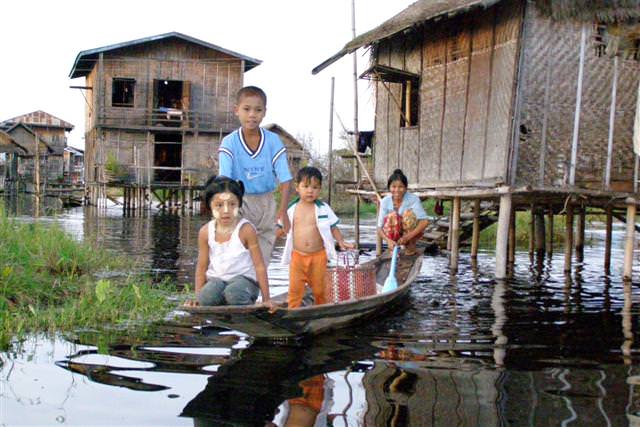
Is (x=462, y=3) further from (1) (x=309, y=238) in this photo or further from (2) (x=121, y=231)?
(2) (x=121, y=231)

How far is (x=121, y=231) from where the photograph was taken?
18.9m

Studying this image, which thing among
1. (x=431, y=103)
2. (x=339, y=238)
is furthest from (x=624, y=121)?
(x=339, y=238)

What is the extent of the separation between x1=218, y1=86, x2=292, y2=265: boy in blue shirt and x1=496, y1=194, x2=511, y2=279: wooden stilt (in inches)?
183

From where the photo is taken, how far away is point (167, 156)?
34969mm

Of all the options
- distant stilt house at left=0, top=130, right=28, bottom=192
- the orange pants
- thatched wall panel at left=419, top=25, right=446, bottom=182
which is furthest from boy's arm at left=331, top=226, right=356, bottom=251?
distant stilt house at left=0, top=130, right=28, bottom=192

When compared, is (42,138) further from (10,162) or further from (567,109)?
(567,109)

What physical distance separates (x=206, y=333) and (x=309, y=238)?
3.54 feet

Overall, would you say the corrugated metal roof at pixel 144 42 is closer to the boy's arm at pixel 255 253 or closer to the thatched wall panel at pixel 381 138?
the thatched wall panel at pixel 381 138

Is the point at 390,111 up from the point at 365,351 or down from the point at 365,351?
up

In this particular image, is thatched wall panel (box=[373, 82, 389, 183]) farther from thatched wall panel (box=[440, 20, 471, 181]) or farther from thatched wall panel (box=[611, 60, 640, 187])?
thatched wall panel (box=[611, 60, 640, 187])

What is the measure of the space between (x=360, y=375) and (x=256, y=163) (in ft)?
6.41

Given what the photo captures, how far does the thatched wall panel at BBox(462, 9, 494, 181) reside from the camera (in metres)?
11.2

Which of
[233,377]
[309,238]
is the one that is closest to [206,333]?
[309,238]

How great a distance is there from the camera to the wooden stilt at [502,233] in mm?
10008
